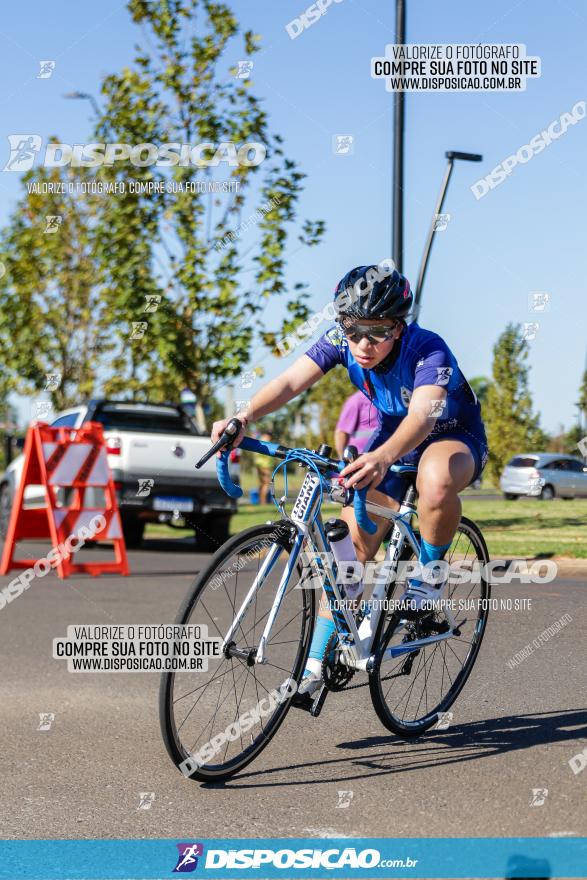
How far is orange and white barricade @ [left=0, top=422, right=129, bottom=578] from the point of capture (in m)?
10.9

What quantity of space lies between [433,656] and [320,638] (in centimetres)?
85

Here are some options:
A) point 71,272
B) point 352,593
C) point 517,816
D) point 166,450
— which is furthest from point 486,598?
point 71,272

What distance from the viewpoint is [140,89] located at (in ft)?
54.8

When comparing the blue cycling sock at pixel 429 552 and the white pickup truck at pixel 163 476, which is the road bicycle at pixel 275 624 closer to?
the blue cycling sock at pixel 429 552

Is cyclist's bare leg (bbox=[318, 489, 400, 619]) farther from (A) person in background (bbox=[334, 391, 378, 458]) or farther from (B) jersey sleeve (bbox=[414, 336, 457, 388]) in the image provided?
(A) person in background (bbox=[334, 391, 378, 458])

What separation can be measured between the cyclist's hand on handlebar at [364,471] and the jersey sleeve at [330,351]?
2.01 feet

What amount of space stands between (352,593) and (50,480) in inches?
283

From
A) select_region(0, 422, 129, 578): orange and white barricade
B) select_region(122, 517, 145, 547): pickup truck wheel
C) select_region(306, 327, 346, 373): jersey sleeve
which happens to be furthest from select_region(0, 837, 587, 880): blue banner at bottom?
select_region(122, 517, 145, 547): pickup truck wheel

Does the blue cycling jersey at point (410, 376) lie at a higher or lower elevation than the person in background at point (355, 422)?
higher

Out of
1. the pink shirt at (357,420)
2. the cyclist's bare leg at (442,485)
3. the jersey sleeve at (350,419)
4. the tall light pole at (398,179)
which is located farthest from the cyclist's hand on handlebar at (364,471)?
the tall light pole at (398,179)

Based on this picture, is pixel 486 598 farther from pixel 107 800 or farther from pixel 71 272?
pixel 71 272

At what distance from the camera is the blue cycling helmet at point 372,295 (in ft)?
13.6

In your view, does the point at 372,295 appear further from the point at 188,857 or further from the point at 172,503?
the point at 172,503

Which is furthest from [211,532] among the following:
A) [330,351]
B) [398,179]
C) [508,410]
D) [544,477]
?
[508,410]
